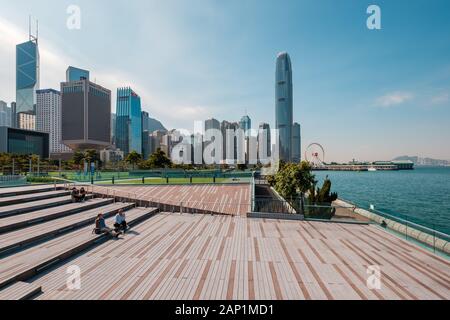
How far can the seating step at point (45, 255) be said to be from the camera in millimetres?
6781

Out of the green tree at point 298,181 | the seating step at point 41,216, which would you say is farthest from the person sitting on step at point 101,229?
the green tree at point 298,181

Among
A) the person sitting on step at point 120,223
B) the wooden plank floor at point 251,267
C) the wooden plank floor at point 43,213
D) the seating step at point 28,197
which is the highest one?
the seating step at point 28,197

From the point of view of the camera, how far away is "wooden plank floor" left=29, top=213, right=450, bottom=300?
653 cm

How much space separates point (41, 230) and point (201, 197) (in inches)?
580

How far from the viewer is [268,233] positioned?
12242mm

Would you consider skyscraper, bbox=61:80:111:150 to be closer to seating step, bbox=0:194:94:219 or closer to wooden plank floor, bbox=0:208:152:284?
seating step, bbox=0:194:94:219

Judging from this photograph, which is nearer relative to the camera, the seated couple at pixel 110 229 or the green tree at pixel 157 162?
the seated couple at pixel 110 229

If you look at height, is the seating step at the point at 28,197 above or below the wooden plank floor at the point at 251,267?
above

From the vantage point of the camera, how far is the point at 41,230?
10094 millimetres

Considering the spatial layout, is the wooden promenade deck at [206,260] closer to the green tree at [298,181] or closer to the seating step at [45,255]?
the seating step at [45,255]

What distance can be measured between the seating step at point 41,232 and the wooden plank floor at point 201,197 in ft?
18.3
